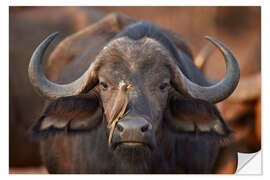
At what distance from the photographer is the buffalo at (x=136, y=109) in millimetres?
3365

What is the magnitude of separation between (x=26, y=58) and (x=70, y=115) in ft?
10.9

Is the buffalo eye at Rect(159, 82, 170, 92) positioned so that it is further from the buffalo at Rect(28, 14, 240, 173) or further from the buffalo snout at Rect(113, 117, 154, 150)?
the buffalo snout at Rect(113, 117, 154, 150)

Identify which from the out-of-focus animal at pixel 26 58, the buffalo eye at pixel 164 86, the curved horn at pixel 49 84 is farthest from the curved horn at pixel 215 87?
the out-of-focus animal at pixel 26 58

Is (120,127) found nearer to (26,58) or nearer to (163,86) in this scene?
(163,86)

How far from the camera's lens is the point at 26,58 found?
22.6 feet

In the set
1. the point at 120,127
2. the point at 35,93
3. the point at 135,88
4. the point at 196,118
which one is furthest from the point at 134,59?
the point at 35,93

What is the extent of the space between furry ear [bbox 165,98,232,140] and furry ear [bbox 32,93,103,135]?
0.65m

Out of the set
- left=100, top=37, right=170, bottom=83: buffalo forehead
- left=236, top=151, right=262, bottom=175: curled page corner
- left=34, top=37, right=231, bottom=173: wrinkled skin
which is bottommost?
left=236, top=151, right=262, bottom=175: curled page corner

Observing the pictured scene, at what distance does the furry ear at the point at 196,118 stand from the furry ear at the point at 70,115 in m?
0.65

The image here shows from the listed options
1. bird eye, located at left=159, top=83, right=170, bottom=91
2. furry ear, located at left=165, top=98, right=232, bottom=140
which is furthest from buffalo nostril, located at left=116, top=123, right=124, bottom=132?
furry ear, located at left=165, top=98, right=232, bottom=140

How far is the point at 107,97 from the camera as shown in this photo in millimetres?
3607

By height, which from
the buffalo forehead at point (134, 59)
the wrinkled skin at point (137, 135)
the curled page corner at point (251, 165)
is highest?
the buffalo forehead at point (134, 59)

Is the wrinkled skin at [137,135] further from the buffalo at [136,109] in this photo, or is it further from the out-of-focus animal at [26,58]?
the out-of-focus animal at [26,58]

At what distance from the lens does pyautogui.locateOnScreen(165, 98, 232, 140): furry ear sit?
3.73 meters
